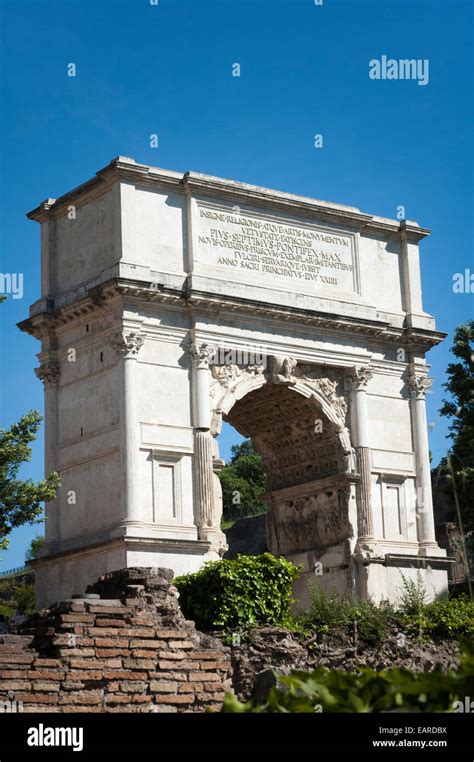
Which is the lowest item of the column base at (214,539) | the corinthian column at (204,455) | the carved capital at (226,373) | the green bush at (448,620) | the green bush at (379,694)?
the green bush at (379,694)

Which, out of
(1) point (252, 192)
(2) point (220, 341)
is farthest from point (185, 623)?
(1) point (252, 192)

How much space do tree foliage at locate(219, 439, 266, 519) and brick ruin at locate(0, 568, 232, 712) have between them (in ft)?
188

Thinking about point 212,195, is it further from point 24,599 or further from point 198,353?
point 24,599

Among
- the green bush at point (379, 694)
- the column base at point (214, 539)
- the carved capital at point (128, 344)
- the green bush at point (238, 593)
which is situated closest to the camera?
the green bush at point (379, 694)

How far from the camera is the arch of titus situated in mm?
29750

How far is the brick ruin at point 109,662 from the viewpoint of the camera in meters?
16.9

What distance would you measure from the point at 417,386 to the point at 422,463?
2024mm

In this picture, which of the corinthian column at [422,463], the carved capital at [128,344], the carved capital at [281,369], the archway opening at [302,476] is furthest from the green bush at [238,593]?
the corinthian column at [422,463]

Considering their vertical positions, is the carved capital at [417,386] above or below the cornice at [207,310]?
below

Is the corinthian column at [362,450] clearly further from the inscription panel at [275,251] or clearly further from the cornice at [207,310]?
the inscription panel at [275,251]

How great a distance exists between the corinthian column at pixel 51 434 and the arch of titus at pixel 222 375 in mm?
48
